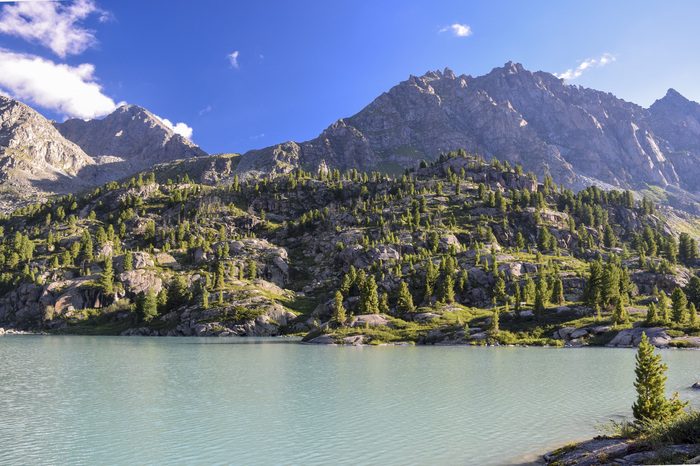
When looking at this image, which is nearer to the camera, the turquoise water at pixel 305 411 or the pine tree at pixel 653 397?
the pine tree at pixel 653 397

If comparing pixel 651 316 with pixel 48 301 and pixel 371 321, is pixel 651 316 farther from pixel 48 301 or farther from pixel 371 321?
pixel 48 301

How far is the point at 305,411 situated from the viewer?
116ft

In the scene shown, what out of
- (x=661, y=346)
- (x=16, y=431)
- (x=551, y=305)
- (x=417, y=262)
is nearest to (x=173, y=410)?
(x=16, y=431)

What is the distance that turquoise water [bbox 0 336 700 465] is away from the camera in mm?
24484

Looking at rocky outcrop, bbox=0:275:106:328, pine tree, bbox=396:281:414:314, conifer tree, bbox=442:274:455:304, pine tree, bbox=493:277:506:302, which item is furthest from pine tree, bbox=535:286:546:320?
rocky outcrop, bbox=0:275:106:328

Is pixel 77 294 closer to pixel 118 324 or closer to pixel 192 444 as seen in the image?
pixel 118 324

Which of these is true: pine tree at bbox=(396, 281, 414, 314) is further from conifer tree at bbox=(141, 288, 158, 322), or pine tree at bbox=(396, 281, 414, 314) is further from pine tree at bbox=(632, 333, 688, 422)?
pine tree at bbox=(632, 333, 688, 422)

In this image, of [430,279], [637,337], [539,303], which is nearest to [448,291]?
[430,279]

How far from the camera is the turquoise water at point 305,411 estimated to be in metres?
24.5

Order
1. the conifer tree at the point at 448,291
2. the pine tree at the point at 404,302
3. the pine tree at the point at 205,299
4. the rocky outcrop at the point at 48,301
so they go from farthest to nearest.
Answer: the rocky outcrop at the point at 48,301
the pine tree at the point at 205,299
the conifer tree at the point at 448,291
the pine tree at the point at 404,302

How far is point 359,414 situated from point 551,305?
125871 millimetres

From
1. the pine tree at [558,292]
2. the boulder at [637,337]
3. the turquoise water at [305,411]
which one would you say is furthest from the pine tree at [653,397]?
the pine tree at [558,292]

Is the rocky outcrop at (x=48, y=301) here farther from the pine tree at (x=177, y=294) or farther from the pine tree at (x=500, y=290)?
the pine tree at (x=500, y=290)

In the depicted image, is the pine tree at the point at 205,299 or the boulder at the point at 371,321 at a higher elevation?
the pine tree at the point at 205,299
